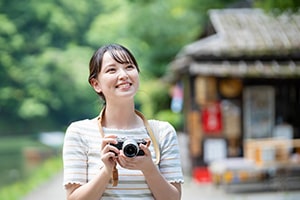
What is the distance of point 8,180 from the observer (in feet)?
32.2

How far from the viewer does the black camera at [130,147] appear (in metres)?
1.16

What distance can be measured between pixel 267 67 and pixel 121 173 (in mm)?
5561

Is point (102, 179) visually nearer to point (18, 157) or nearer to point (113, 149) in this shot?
point (113, 149)

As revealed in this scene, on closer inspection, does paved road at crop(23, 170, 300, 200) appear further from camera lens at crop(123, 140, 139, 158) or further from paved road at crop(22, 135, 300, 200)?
camera lens at crop(123, 140, 139, 158)

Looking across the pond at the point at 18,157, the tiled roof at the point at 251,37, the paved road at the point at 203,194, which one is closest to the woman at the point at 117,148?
the paved road at the point at 203,194

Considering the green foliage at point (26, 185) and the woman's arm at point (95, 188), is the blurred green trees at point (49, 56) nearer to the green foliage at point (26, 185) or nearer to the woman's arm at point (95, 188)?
the green foliage at point (26, 185)

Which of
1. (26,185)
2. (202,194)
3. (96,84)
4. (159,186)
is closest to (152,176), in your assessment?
(159,186)

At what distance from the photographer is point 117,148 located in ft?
3.87

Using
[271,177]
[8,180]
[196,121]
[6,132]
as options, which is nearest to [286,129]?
[271,177]

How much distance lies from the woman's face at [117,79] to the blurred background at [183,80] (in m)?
0.21

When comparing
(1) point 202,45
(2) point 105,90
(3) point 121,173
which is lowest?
(3) point 121,173

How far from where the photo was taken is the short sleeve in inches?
51.3

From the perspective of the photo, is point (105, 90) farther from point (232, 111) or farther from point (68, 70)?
point (68, 70)

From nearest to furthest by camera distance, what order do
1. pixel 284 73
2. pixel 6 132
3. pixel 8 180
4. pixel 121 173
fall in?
1. pixel 121 173
2. pixel 284 73
3. pixel 8 180
4. pixel 6 132
